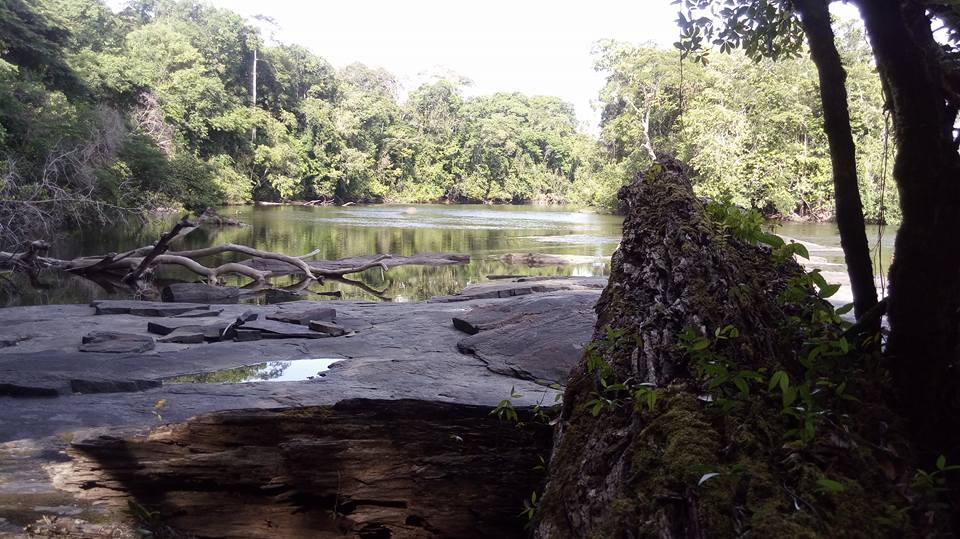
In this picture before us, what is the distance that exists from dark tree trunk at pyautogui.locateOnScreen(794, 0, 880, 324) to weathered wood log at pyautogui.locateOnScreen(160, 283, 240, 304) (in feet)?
35.4

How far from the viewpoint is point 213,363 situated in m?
6.54

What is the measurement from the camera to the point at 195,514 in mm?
3145

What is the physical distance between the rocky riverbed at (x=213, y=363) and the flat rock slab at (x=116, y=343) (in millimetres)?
18

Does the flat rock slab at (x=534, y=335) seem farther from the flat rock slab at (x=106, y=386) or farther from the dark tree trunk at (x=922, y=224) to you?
the dark tree trunk at (x=922, y=224)

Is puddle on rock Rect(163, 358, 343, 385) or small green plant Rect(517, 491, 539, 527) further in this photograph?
puddle on rock Rect(163, 358, 343, 385)

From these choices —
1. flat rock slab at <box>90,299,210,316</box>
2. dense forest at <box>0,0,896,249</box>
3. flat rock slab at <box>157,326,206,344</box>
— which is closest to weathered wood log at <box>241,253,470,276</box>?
dense forest at <box>0,0,896,249</box>

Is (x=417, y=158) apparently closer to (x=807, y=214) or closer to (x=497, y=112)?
(x=497, y=112)

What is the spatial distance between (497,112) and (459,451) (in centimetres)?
9551

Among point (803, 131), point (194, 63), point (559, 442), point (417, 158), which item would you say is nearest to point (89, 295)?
point (559, 442)

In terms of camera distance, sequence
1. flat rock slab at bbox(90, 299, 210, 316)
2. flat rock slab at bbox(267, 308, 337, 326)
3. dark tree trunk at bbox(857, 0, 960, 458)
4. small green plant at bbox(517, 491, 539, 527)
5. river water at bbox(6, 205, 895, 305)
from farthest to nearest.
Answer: river water at bbox(6, 205, 895, 305) < flat rock slab at bbox(90, 299, 210, 316) < flat rock slab at bbox(267, 308, 337, 326) < small green plant at bbox(517, 491, 539, 527) < dark tree trunk at bbox(857, 0, 960, 458)

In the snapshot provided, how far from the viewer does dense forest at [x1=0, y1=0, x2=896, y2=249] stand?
2139 centimetres

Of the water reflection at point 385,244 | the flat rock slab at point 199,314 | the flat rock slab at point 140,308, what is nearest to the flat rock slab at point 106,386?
the flat rock slab at point 199,314

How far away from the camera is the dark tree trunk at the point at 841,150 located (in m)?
3.00

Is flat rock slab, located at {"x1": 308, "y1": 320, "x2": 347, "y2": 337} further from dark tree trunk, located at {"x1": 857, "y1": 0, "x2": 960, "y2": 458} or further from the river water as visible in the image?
dark tree trunk, located at {"x1": 857, "y1": 0, "x2": 960, "y2": 458}
